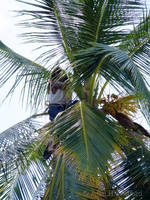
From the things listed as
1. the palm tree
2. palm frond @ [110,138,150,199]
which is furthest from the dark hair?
palm frond @ [110,138,150,199]

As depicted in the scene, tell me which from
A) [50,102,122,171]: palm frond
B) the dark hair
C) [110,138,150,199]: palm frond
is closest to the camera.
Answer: [50,102,122,171]: palm frond

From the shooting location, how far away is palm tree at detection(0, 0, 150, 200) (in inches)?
212

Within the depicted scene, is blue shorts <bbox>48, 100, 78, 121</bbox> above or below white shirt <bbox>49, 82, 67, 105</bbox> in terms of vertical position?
below

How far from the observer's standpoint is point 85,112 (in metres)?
5.80

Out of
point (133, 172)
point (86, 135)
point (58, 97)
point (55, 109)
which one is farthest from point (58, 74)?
point (133, 172)

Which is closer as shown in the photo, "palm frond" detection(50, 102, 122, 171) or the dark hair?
"palm frond" detection(50, 102, 122, 171)

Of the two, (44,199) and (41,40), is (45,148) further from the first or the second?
(41,40)

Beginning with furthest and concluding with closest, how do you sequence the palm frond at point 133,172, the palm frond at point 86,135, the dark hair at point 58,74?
the palm frond at point 133,172 < the dark hair at point 58,74 < the palm frond at point 86,135

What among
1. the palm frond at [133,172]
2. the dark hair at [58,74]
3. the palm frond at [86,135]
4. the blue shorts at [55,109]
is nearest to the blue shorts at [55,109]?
the blue shorts at [55,109]

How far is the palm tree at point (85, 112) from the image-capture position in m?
5.39

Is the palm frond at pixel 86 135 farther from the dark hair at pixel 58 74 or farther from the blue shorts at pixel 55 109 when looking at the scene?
the blue shorts at pixel 55 109

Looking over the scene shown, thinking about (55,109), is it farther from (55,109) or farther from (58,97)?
(58,97)

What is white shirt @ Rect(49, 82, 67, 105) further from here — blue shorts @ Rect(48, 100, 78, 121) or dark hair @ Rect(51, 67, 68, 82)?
dark hair @ Rect(51, 67, 68, 82)

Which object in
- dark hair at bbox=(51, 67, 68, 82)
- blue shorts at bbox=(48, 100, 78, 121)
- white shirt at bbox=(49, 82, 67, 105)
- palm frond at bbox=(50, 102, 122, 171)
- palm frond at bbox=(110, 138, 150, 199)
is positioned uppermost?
dark hair at bbox=(51, 67, 68, 82)
